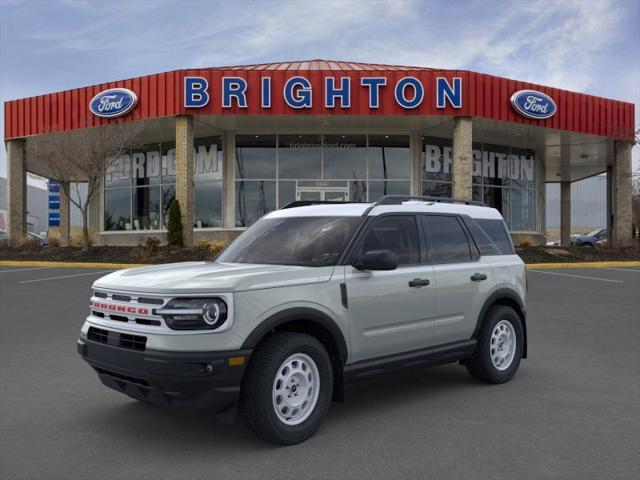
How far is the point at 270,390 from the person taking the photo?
13.3 feet

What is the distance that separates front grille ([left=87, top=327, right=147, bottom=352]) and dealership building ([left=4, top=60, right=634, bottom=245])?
1767 centimetres

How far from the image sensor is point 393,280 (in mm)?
4969

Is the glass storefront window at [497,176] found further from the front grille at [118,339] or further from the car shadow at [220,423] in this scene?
the front grille at [118,339]

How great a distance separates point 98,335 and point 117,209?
24.9 metres

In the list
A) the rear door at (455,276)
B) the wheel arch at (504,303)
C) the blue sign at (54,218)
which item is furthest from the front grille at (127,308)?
the blue sign at (54,218)

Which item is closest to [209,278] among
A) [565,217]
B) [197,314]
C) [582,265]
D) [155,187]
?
[197,314]

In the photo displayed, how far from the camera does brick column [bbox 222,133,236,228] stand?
25312mm

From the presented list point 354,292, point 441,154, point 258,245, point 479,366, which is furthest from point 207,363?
point 441,154

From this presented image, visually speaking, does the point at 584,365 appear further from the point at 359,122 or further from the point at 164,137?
the point at 164,137

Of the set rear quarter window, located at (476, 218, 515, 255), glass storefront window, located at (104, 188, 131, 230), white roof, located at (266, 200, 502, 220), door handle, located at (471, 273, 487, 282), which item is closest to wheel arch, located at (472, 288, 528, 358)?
door handle, located at (471, 273, 487, 282)

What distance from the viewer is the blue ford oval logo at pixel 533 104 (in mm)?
22766

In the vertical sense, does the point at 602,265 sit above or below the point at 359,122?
below

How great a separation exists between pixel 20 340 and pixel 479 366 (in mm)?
6048

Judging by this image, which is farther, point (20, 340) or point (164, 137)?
point (164, 137)
